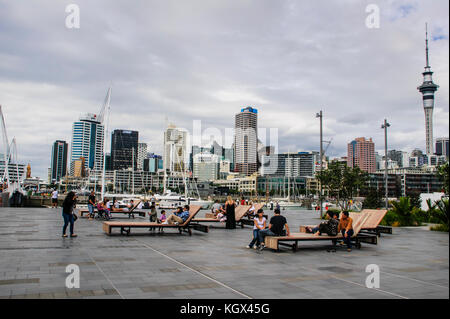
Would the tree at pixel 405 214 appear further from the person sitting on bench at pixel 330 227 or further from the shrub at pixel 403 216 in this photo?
the person sitting on bench at pixel 330 227

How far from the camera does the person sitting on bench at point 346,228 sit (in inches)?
431

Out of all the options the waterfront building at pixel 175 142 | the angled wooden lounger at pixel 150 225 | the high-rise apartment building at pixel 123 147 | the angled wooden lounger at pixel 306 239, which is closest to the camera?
the angled wooden lounger at pixel 306 239

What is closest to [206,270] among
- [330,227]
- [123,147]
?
[330,227]

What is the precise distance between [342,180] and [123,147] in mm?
171845

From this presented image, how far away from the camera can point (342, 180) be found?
25516 millimetres

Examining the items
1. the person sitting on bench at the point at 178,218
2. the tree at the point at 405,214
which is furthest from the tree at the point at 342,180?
the person sitting on bench at the point at 178,218

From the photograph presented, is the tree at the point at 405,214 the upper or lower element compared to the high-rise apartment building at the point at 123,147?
lower

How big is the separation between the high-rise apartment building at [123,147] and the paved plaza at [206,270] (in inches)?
6716

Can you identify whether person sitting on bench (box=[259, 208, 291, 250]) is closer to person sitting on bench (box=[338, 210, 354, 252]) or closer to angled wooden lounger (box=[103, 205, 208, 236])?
person sitting on bench (box=[338, 210, 354, 252])

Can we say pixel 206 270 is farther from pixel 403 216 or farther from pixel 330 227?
pixel 403 216

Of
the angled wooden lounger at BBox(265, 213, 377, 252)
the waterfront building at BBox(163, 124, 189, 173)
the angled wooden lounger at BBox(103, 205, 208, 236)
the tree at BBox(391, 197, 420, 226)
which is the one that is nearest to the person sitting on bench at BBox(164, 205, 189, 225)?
the angled wooden lounger at BBox(103, 205, 208, 236)

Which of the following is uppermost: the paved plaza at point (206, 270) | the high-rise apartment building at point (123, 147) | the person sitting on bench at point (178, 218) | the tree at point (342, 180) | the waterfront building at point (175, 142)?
the high-rise apartment building at point (123, 147)
